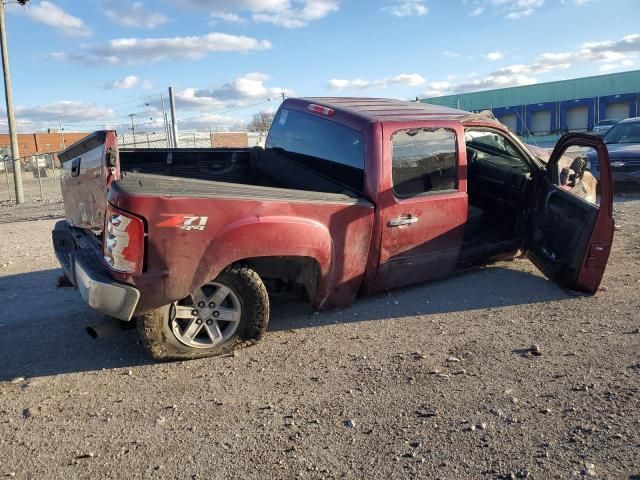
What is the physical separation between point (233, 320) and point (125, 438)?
1215 millimetres

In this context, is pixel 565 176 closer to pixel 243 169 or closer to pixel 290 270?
pixel 290 270

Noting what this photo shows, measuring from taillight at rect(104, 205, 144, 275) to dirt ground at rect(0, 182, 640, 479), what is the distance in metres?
0.82

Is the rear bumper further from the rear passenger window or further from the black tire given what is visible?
the rear passenger window

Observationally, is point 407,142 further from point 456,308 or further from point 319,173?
point 456,308

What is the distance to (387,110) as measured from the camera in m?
5.12

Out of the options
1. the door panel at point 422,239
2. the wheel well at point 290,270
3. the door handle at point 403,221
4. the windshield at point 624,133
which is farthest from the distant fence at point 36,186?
the windshield at point 624,133

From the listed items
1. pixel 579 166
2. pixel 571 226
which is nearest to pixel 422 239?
pixel 571 226

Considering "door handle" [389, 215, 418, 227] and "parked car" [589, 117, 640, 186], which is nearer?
"door handle" [389, 215, 418, 227]

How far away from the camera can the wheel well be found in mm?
4164

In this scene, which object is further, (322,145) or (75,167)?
(322,145)

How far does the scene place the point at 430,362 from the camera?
3.83m

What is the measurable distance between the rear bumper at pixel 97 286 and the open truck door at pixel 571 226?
150 inches

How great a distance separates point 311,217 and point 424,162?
1356mm

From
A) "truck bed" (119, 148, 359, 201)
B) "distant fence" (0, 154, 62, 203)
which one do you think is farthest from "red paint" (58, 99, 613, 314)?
"distant fence" (0, 154, 62, 203)
